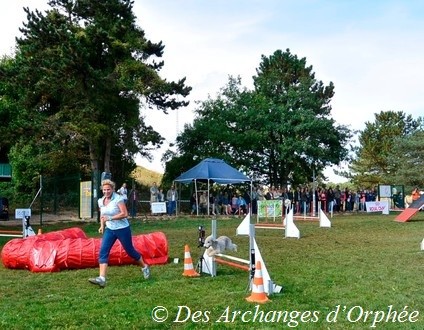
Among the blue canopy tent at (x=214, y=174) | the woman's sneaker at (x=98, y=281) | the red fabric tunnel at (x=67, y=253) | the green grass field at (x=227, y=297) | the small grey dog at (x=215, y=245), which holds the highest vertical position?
the blue canopy tent at (x=214, y=174)

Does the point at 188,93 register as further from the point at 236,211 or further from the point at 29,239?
the point at 29,239

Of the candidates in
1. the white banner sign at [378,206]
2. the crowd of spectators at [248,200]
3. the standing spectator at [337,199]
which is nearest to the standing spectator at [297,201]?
the crowd of spectators at [248,200]

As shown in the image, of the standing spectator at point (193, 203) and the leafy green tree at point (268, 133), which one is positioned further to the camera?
the leafy green tree at point (268, 133)

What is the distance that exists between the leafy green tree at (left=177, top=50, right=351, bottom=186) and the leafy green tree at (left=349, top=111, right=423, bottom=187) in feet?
62.9

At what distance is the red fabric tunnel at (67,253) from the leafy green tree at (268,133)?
2752 centimetres

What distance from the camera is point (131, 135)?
3338cm

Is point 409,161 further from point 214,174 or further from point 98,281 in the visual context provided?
point 98,281

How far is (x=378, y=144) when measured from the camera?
6106cm

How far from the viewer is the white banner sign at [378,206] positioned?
32.5 m

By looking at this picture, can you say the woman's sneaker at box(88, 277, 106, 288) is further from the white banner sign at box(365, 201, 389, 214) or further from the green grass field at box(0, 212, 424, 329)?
the white banner sign at box(365, 201, 389, 214)

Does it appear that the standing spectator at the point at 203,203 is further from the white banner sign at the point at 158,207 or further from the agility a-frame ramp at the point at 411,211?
the agility a-frame ramp at the point at 411,211

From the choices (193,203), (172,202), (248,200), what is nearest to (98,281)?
(172,202)

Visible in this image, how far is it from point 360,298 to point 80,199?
1961 cm

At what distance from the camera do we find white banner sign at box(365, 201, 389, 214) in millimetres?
32469
